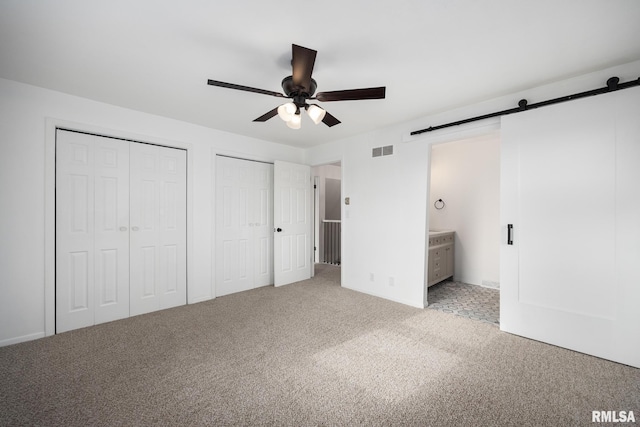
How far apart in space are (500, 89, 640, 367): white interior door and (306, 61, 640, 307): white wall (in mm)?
521

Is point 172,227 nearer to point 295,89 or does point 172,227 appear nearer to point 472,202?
point 295,89

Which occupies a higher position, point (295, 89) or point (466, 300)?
point (295, 89)

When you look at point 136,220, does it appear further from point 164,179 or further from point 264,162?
point 264,162

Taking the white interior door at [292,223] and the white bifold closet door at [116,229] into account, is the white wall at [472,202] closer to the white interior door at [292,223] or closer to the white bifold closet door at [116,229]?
the white interior door at [292,223]

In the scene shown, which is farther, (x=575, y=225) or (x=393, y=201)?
(x=393, y=201)

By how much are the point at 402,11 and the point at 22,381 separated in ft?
12.1

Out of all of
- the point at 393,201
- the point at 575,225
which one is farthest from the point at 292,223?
the point at 575,225

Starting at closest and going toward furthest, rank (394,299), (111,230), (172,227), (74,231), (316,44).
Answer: (316,44) → (74,231) → (111,230) → (172,227) → (394,299)

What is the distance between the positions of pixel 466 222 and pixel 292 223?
3.19m

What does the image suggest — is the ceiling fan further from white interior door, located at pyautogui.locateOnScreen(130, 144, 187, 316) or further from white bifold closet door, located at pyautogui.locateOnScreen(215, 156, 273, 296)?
white bifold closet door, located at pyautogui.locateOnScreen(215, 156, 273, 296)

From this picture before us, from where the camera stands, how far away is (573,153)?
2416 mm

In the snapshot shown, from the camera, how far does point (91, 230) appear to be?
2957 millimetres

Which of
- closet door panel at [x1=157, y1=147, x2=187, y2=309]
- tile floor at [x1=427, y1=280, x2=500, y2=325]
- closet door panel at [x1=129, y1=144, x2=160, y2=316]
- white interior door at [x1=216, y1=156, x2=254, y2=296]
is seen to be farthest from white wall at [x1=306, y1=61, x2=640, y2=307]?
closet door panel at [x1=129, y1=144, x2=160, y2=316]

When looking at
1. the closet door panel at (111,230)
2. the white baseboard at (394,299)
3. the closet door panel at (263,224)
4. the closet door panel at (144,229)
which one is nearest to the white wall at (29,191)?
the closet door panel at (111,230)
